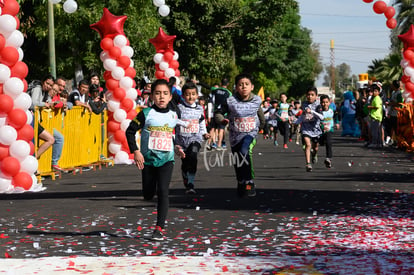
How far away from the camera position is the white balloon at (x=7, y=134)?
12.3 m

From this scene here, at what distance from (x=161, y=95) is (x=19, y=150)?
4.45 m

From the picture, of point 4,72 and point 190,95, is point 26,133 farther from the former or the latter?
point 190,95

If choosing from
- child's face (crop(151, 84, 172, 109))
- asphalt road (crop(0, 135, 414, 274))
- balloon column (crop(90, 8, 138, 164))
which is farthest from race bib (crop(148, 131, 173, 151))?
balloon column (crop(90, 8, 138, 164))

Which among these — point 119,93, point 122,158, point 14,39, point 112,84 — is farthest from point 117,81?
point 14,39

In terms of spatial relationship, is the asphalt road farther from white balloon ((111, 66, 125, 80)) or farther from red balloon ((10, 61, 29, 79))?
white balloon ((111, 66, 125, 80))

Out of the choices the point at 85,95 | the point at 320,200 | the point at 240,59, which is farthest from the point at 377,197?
the point at 240,59

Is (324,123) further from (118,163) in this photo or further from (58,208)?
(58,208)

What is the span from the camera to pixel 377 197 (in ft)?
37.3

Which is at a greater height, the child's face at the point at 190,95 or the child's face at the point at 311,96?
the child's face at the point at 311,96

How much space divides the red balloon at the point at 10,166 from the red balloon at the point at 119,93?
6442 mm

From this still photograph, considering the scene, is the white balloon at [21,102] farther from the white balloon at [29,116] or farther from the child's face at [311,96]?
the child's face at [311,96]

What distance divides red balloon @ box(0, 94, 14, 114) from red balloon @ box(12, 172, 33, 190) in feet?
3.16

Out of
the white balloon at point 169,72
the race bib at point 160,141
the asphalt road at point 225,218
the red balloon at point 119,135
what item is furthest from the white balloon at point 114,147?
the race bib at point 160,141

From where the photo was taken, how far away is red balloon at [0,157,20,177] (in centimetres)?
1235
